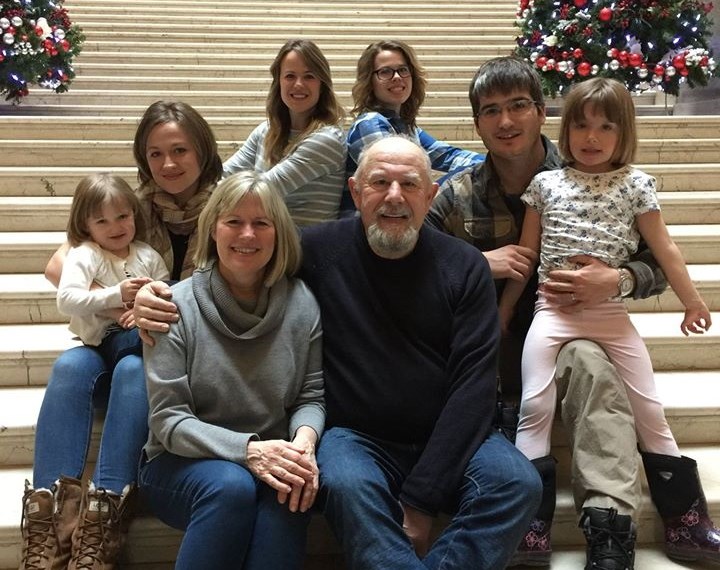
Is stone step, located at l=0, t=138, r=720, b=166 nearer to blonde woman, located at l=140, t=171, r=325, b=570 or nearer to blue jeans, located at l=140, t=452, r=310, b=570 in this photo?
blonde woman, located at l=140, t=171, r=325, b=570

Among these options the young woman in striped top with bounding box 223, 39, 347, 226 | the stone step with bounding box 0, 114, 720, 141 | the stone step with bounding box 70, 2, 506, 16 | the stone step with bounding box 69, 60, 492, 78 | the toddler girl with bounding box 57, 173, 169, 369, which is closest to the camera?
the toddler girl with bounding box 57, 173, 169, 369

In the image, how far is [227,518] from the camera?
151cm

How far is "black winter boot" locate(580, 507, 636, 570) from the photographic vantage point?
5.58 feet

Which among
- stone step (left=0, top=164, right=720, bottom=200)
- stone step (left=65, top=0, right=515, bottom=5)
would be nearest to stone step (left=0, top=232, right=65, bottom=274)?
stone step (left=0, top=164, right=720, bottom=200)

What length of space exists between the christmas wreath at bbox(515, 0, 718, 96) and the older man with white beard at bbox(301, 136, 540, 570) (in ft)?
12.3

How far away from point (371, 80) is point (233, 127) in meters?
1.76

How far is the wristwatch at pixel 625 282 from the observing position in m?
1.92

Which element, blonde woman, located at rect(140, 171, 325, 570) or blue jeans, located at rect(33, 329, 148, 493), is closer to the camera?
blonde woman, located at rect(140, 171, 325, 570)

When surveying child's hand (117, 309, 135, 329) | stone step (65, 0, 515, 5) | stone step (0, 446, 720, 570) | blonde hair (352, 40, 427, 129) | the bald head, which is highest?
stone step (65, 0, 515, 5)

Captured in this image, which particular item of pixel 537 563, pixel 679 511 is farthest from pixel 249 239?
pixel 679 511

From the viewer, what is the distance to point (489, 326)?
1.75m

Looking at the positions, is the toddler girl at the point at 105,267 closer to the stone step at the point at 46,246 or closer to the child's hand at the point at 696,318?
the stone step at the point at 46,246

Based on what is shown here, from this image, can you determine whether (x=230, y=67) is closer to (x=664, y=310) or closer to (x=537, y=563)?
(x=664, y=310)

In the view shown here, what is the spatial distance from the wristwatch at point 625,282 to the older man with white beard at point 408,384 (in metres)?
0.41
